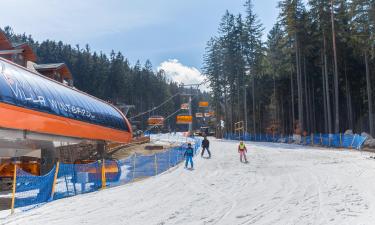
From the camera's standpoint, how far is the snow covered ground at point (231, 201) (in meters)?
9.73

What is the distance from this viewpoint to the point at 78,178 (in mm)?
15031

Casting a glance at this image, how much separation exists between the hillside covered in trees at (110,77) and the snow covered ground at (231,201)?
263ft

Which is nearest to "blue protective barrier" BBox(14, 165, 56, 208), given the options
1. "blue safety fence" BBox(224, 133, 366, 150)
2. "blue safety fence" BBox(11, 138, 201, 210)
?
"blue safety fence" BBox(11, 138, 201, 210)

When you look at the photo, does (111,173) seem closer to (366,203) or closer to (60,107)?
(60,107)

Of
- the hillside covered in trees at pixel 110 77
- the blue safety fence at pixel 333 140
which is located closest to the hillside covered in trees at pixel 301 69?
the blue safety fence at pixel 333 140

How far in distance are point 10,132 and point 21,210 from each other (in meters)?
4.35

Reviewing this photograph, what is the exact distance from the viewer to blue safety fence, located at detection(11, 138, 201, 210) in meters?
11.8

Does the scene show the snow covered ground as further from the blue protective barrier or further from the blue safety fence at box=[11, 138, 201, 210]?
the blue safety fence at box=[11, 138, 201, 210]

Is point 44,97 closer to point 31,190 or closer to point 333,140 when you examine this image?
point 31,190

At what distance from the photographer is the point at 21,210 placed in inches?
441

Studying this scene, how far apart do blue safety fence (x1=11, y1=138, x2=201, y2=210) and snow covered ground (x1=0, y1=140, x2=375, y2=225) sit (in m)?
0.58

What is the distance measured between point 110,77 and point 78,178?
92834 mm

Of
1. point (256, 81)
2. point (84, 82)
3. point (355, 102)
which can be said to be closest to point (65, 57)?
point (84, 82)

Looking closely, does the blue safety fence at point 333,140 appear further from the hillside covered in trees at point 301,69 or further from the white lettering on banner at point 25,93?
the white lettering on banner at point 25,93
